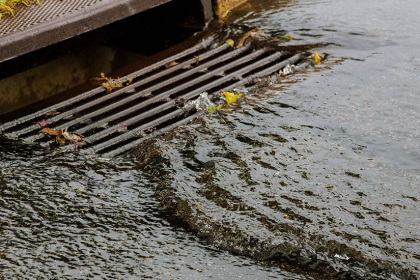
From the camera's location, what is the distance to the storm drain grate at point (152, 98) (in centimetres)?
360

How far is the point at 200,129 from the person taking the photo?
137 inches

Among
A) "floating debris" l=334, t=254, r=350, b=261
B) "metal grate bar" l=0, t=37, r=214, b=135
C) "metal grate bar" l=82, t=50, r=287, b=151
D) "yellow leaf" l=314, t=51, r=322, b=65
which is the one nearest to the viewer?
"floating debris" l=334, t=254, r=350, b=261

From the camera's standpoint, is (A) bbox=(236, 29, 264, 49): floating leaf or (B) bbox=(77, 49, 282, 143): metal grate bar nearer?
(B) bbox=(77, 49, 282, 143): metal grate bar

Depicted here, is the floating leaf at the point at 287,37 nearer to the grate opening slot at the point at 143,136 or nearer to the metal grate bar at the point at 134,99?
the metal grate bar at the point at 134,99

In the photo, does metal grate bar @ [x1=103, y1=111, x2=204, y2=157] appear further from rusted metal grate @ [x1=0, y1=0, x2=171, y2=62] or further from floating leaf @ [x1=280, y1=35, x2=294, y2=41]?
floating leaf @ [x1=280, y1=35, x2=294, y2=41]

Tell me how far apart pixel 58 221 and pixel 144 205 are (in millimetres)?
418

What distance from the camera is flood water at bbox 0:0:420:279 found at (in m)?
2.45

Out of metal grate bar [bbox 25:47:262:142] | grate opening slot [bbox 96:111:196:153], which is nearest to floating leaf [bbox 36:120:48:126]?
metal grate bar [bbox 25:47:262:142]

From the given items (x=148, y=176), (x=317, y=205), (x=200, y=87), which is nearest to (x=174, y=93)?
(x=200, y=87)

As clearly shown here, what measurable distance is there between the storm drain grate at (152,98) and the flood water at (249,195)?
200mm

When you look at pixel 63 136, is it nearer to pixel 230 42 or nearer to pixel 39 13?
pixel 39 13

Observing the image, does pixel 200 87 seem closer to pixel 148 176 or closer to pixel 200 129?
pixel 200 129

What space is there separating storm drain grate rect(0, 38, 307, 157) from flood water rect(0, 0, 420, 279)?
0.66ft

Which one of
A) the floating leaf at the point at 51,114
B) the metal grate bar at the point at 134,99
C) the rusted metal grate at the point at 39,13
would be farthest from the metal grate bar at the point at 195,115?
the rusted metal grate at the point at 39,13
